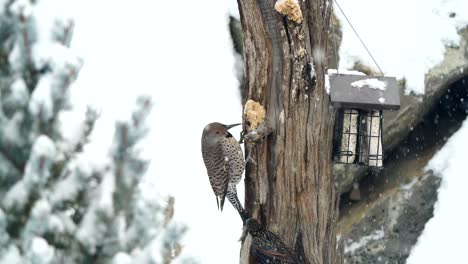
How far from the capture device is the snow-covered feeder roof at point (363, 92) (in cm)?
484

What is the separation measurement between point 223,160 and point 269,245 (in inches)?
30.5

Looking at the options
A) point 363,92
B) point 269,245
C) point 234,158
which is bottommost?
point 269,245

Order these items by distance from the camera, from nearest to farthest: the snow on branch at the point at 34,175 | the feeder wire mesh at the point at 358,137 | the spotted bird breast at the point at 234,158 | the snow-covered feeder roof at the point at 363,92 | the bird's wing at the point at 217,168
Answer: the snow on branch at the point at 34,175 → the snow-covered feeder roof at the point at 363,92 → the feeder wire mesh at the point at 358,137 → the spotted bird breast at the point at 234,158 → the bird's wing at the point at 217,168

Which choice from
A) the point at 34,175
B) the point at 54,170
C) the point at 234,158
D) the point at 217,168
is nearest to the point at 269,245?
the point at 234,158

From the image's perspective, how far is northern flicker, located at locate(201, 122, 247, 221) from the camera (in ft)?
17.9

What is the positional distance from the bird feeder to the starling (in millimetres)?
624

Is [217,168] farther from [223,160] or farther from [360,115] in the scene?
[360,115]

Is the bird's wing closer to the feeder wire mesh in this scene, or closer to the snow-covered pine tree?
the feeder wire mesh

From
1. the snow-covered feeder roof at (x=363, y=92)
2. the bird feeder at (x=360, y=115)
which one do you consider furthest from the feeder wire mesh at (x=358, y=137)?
the snow-covered feeder roof at (x=363, y=92)

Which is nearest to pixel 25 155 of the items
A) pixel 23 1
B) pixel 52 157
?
pixel 52 157

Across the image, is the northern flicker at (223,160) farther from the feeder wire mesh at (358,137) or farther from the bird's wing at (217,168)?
the feeder wire mesh at (358,137)

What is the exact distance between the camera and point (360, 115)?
5.12m

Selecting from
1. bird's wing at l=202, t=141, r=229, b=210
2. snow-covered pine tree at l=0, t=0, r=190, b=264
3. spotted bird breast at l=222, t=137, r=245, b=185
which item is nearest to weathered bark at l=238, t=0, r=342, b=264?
spotted bird breast at l=222, t=137, r=245, b=185

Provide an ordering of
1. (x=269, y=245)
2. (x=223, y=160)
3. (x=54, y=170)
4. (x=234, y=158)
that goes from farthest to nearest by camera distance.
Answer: (x=223, y=160), (x=234, y=158), (x=269, y=245), (x=54, y=170)
